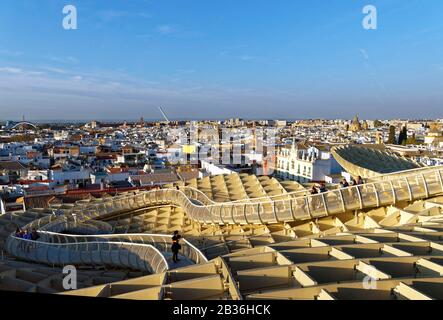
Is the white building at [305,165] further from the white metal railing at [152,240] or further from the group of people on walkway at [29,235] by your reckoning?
the group of people on walkway at [29,235]

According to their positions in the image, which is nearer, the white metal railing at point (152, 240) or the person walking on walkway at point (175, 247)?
the person walking on walkway at point (175, 247)

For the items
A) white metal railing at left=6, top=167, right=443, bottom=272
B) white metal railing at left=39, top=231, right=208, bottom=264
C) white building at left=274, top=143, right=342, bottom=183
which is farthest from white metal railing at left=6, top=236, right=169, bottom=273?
white building at left=274, top=143, right=342, bottom=183

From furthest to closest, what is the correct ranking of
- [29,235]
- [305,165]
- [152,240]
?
[305,165]
[29,235]
[152,240]

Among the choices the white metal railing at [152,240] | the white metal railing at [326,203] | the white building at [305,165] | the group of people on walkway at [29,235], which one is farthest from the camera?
the white building at [305,165]

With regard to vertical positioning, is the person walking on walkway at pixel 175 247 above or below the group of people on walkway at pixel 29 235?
above

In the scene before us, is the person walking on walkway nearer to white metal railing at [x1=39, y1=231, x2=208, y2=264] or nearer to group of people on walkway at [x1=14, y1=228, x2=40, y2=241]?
white metal railing at [x1=39, y1=231, x2=208, y2=264]

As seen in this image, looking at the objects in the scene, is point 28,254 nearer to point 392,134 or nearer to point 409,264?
point 409,264

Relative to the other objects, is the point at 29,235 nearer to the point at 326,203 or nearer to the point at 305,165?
the point at 326,203

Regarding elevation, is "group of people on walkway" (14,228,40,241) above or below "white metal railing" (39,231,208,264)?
below

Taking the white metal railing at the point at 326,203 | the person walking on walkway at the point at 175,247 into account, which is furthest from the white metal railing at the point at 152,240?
the person walking on walkway at the point at 175,247

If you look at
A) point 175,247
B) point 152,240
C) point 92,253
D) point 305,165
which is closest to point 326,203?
point 175,247
